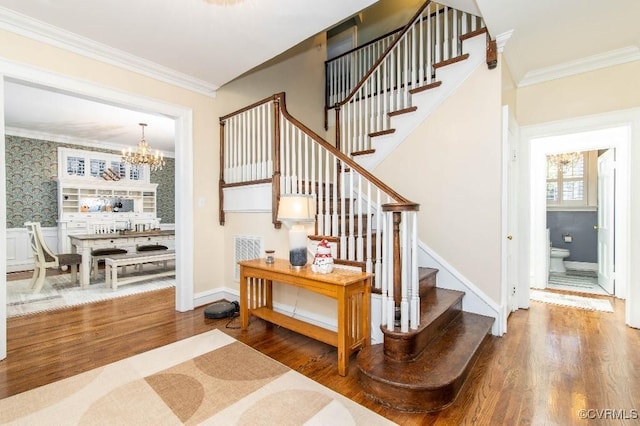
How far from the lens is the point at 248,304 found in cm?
315

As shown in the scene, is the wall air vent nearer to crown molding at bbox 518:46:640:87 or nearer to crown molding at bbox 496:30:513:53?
crown molding at bbox 496:30:513:53

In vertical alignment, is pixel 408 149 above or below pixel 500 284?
above

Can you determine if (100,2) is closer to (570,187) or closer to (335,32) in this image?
(335,32)

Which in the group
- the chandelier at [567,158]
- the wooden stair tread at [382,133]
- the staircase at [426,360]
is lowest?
the staircase at [426,360]

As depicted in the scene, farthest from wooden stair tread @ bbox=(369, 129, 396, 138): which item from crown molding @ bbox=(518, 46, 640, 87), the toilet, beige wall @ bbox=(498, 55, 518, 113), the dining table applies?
the dining table

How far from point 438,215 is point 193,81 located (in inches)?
127

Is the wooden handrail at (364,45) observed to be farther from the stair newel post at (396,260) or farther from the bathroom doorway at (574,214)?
the bathroom doorway at (574,214)

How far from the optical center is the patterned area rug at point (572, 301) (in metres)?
3.52

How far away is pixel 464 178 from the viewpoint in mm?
2932

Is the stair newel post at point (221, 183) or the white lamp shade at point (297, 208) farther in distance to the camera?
the stair newel post at point (221, 183)

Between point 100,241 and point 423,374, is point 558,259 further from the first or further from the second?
point 100,241

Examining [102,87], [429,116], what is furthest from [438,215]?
[102,87]

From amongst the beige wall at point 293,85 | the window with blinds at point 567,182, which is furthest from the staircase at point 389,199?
the window with blinds at point 567,182

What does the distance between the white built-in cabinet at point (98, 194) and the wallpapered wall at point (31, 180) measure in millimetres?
219
